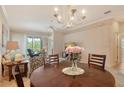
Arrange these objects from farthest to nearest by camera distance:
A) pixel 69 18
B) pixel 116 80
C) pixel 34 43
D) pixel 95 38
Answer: pixel 69 18, pixel 95 38, pixel 34 43, pixel 116 80

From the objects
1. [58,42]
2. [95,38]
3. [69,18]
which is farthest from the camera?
[69,18]

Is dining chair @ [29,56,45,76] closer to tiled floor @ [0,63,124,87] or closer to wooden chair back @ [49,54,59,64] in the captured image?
wooden chair back @ [49,54,59,64]

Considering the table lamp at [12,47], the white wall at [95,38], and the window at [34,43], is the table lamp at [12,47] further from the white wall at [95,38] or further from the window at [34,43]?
the white wall at [95,38]

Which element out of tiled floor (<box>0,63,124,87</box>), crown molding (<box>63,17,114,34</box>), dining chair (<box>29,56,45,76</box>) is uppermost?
crown molding (<box>63,17,114,34</box>)

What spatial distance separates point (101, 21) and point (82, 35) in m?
0.45

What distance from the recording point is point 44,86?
1.17 m

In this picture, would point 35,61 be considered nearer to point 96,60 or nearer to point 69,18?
point 69,18

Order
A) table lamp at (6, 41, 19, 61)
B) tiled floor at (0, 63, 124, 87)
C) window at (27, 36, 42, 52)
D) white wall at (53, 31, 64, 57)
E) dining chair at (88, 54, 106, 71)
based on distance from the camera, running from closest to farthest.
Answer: tiled floor at (0, 63, 124, 87)
dining chair at (88, 54, 106, 71)
window at (27, 36, 42, 52)
white wall at (53, 31, 64, 57)
table lamp at (6, 41, 19, 61)

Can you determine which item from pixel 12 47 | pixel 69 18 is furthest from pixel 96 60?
pixel 12 47

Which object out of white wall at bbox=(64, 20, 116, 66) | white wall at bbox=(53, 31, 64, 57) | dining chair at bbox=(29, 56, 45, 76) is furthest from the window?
dining chair at bbox=(29, 56, 45, 76)
